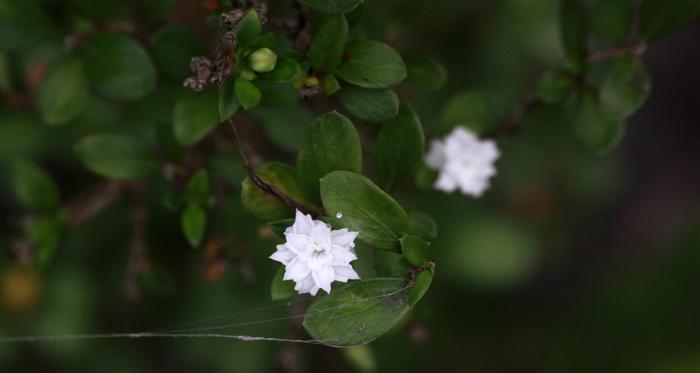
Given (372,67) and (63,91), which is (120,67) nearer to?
(63,91)

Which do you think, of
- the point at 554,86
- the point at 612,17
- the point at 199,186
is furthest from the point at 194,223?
the point at 612,17

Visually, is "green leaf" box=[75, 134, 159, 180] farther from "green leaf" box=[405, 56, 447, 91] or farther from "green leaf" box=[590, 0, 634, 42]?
"green leaf" box=[590, 0, 634, 42]

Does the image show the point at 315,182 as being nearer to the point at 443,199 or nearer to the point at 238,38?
the point at 238,38

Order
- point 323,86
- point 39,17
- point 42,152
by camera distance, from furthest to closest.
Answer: point 42,152 < point 39,17 < point 323,86

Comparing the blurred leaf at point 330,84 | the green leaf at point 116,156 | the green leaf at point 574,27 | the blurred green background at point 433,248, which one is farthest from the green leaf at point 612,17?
the green leaf at point 116,156

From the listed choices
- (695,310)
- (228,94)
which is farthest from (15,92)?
(695,310)

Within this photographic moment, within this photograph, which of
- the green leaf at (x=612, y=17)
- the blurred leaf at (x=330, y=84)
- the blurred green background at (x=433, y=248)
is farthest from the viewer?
the blurred green background at (x=433, y=248)

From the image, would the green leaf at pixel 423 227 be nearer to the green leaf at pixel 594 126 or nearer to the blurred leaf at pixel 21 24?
the green leaf at pixel 594 126
